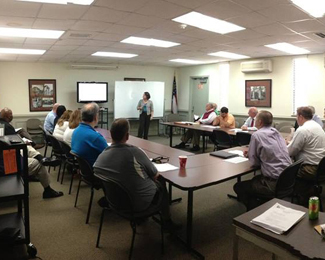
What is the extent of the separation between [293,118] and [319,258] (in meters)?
6.54

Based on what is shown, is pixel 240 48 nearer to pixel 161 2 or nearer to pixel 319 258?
pixel 161 2

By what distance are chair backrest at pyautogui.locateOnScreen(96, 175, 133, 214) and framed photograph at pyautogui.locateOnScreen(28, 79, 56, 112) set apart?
698 cm

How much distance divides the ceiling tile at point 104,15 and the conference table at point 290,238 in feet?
9.96

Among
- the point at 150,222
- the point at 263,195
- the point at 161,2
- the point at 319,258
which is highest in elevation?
the point at 161,2

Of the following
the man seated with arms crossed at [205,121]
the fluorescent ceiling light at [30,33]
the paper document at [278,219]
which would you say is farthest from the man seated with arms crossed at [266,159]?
the man seated with arms crossed at [205,121]

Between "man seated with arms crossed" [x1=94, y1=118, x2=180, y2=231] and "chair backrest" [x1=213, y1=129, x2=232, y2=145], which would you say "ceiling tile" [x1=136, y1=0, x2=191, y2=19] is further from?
"chair backrest" [x1=213, y1=129, x2=232, y2=145]

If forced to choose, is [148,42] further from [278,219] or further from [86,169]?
[278,219]

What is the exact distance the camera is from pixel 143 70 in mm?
9719

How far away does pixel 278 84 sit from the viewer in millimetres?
7340

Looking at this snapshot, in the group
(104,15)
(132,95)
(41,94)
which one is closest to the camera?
(104,15)

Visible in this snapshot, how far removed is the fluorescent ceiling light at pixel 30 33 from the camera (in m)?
4.43

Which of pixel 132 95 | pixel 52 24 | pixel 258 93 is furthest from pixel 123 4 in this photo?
pixel 132 95

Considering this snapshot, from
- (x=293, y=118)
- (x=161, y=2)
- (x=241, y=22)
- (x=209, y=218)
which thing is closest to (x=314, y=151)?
(x=209, y=218)

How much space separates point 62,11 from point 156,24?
138 centimetres
